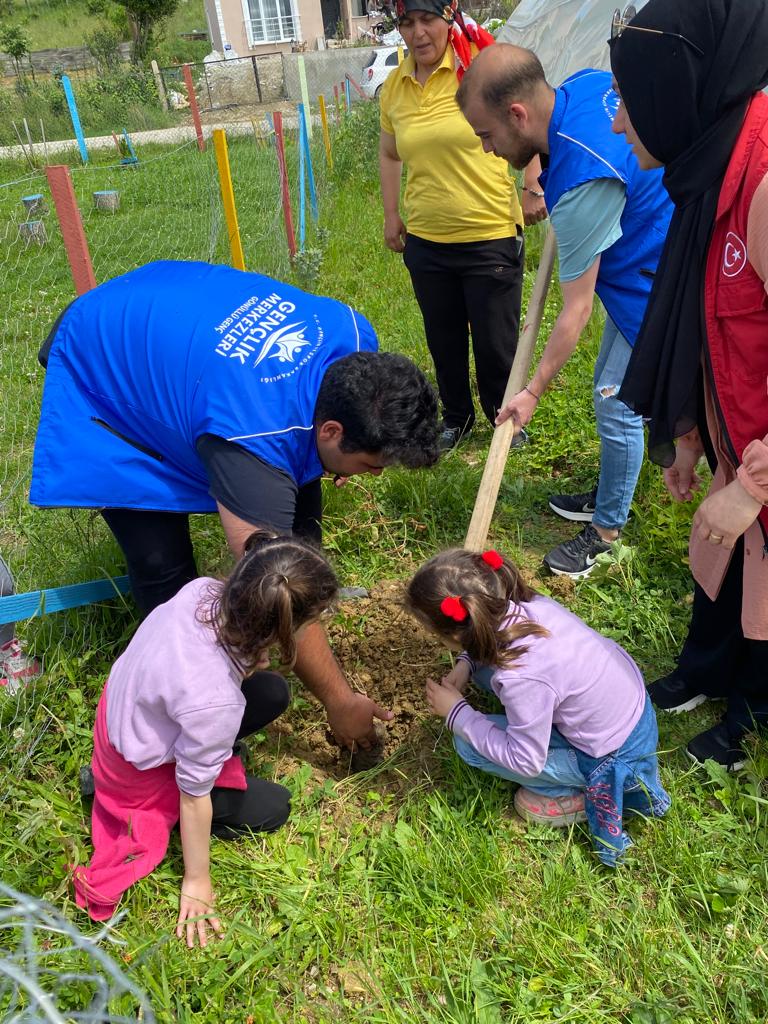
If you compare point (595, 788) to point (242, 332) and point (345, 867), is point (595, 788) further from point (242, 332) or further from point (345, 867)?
point (242, 332)

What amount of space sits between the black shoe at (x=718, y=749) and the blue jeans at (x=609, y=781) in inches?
8.7

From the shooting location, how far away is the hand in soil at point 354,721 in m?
2.24

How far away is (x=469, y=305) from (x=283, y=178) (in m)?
2.98

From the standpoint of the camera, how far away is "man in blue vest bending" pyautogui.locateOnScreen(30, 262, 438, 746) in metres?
1.87

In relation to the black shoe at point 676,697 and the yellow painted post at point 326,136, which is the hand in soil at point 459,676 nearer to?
the black shoe at point 676,697

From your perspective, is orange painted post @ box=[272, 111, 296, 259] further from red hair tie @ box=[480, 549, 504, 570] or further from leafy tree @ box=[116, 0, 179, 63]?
leafy tree @ box=[116, 0, 179, 63]

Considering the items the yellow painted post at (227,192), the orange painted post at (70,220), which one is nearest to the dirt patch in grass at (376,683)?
the orange painted post at (70,220)

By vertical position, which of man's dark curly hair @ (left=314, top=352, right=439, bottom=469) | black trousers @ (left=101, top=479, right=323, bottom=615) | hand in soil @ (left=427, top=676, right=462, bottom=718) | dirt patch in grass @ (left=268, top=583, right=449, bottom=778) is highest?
man's dark curly hair @ (left=314, top=352, right=439, bottom=469)

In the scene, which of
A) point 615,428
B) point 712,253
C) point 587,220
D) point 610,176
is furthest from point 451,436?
point 712,253

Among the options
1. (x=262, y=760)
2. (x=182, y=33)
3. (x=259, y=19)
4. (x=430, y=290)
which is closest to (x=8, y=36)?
(x=259, y=19)

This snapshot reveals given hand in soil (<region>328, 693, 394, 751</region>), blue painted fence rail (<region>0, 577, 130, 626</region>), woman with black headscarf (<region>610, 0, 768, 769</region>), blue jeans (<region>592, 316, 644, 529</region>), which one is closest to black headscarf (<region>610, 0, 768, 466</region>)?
woman with black headscarf (<region>610, 0, 768, 769</region>)

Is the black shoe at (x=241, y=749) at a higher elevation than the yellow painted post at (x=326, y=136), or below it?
below

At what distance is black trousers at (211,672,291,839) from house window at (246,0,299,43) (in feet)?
109

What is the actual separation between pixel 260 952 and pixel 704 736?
1.36 meters
